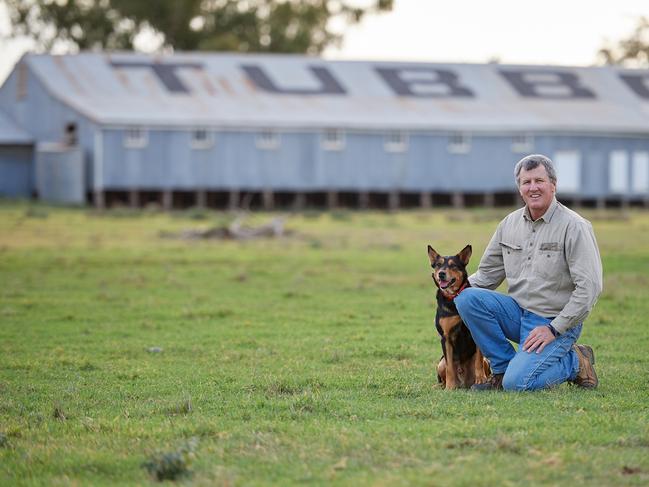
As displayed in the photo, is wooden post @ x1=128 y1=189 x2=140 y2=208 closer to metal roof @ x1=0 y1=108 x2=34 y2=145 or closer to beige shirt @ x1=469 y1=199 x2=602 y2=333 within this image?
metal roof @ x1=0 y1=108 x2=34 y2=145

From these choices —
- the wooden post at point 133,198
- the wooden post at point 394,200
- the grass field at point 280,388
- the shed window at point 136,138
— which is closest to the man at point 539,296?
the grass field at point 280,388

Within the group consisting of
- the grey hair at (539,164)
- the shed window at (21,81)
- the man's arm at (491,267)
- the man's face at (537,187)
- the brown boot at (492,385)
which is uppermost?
the shed window at (21,81)

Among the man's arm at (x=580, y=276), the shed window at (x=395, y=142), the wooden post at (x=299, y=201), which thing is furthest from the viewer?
the shed window at (x=395, y=142)

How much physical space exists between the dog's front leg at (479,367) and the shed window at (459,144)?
38541 mm

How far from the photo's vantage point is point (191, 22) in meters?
68.2

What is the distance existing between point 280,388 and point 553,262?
2.23 metres

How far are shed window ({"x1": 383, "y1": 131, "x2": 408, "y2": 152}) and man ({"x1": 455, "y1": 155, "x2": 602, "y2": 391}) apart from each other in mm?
37862

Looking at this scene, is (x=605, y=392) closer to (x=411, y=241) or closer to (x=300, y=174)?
(x=411, y=241)

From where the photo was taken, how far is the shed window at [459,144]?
47625 mm

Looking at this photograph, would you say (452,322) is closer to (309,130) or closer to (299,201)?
(309,130)

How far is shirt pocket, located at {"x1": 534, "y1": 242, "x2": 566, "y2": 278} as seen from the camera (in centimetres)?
896

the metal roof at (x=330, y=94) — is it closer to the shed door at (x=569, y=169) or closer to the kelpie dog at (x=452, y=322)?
the shed door at (x=569, y=169)

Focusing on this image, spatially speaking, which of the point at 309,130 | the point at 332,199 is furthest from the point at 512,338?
the point at 332,199

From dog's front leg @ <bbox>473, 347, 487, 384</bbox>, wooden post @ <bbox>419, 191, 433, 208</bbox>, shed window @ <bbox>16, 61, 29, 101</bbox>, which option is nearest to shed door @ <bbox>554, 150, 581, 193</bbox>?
wooden post @ <bbox>419, 191, 433, 208</bbox>
